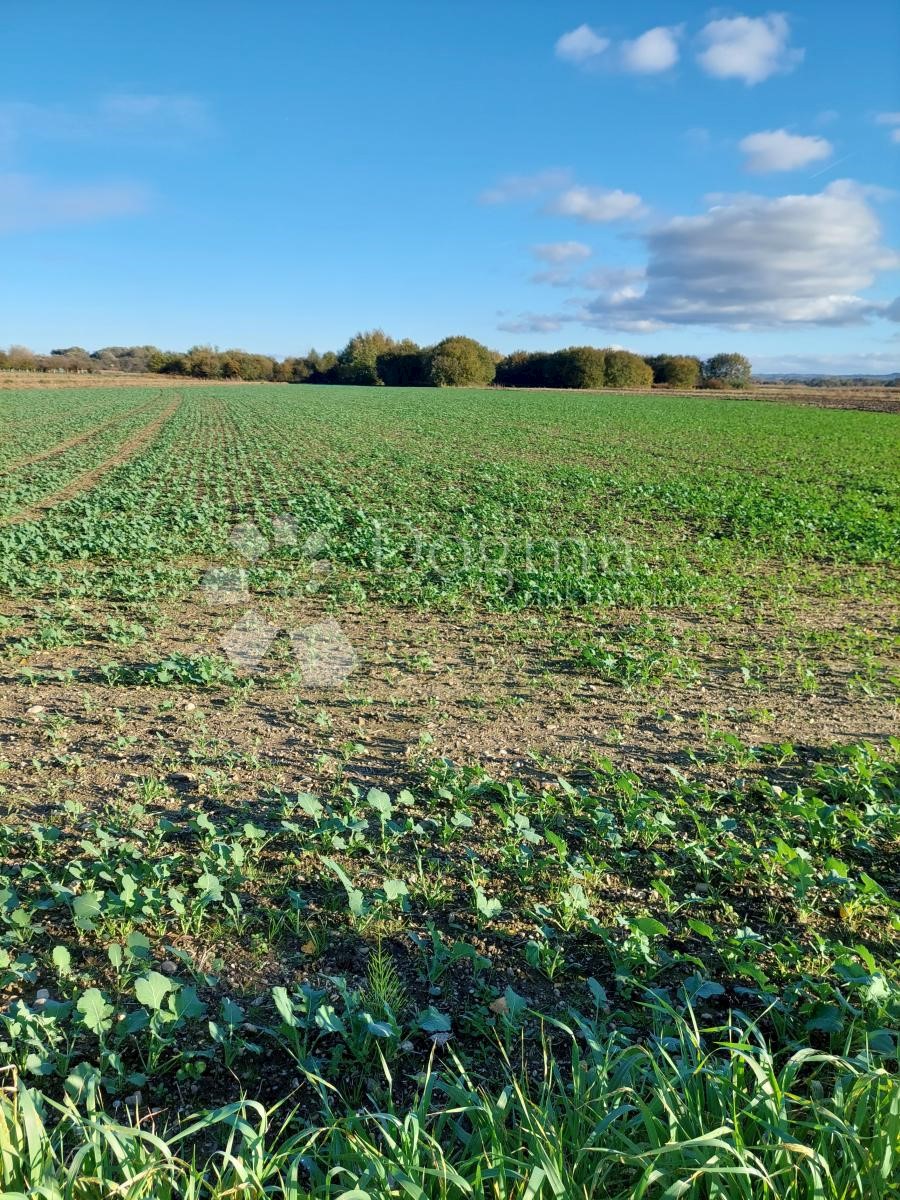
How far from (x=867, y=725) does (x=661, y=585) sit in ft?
13.6

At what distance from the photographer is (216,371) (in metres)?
117

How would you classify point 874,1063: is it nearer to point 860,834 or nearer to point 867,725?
point 860,834

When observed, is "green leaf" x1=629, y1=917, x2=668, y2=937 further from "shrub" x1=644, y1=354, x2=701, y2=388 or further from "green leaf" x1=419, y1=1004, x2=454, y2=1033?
"shrub" x1=644, y1=354, x2=701, y2=388

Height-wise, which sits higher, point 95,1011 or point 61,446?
point 61,446

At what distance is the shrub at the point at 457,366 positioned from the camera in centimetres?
10788

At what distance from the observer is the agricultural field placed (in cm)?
230

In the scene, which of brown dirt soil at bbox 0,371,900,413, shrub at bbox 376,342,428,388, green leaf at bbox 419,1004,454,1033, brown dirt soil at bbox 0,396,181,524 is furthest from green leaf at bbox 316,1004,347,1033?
shrub at bbox 376,342,428,388

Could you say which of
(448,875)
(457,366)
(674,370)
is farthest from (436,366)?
(448,875)

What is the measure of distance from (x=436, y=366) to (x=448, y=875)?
110170 millimetres

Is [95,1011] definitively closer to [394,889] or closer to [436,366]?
[394,889]

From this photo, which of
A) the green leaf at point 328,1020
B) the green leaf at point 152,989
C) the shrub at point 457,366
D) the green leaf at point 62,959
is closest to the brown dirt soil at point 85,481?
the green leaf at point 62,959

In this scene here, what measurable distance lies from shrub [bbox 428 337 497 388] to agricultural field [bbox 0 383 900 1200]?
102076mm

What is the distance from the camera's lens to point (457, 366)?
107812 mm

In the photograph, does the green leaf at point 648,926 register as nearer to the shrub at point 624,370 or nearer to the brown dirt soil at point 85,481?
the brown dirt soil at point 85,481
